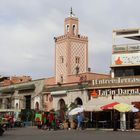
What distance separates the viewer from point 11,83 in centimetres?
6081

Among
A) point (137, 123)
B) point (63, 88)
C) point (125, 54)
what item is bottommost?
point (137, 123)

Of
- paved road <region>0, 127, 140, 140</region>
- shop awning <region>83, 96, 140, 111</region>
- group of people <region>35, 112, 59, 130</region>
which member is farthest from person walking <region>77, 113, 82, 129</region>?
paved road <region>0, 127, 140, 140</region>

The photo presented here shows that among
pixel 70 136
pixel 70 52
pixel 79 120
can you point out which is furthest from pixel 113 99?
pixel 70 52

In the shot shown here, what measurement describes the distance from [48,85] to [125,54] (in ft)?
44.2

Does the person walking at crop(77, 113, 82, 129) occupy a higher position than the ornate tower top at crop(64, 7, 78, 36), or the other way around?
the ornate tower top at crop(64, 7, 78, 36)

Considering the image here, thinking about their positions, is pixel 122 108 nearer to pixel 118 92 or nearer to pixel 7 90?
pixel 118 92

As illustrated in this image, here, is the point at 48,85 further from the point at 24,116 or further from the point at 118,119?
the point at 118,119

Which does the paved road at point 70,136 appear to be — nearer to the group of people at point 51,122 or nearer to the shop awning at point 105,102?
the group of people at point 51,122

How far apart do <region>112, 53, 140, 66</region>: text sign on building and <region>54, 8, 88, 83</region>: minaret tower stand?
1444 centimetres

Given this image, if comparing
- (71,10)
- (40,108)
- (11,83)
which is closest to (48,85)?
(40,108)

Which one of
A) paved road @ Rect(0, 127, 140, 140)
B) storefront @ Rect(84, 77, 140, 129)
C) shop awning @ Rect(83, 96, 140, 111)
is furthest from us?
storefront @ Rect(84, 77, 140, 129)

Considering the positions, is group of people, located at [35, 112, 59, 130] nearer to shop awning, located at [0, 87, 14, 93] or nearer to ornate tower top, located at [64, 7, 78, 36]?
shop awning, located at [0, 87, 14, 93]

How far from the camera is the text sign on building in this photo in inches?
1561

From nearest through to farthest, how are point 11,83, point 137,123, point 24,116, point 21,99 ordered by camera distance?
point 137,123, point 24,116, point 21,99, point 11,83
